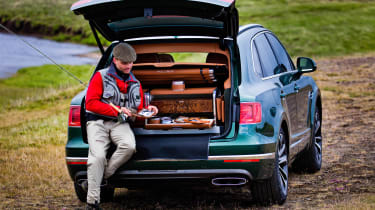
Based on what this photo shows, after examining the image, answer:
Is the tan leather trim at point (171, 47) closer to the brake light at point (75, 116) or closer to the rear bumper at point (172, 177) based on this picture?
the brake light at point (75, 116)

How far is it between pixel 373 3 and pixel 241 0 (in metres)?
17.8

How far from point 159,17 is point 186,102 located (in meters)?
0.90

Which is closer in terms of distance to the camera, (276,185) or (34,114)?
(276,185)

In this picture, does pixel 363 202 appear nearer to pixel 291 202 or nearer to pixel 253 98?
pixel 291 202

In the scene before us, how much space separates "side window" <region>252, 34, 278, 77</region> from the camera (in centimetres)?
687

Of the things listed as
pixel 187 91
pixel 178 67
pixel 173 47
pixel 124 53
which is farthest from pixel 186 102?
pixel 124 53

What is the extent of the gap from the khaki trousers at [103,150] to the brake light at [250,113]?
1.02 metres

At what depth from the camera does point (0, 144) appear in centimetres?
1261

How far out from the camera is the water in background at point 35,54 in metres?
49.0

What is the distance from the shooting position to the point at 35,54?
2333 inches

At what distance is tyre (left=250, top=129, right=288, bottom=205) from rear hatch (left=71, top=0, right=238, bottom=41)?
1.24 meters

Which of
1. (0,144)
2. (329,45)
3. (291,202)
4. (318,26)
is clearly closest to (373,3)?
(318,26)

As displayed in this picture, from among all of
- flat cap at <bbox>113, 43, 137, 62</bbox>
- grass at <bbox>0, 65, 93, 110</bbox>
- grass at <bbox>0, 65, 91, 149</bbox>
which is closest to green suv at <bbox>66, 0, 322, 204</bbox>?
flat cap at <bbox>113, 43, 137, 62</bbox>

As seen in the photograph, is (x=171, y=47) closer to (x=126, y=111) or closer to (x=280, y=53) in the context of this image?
(x=126, y=111)
